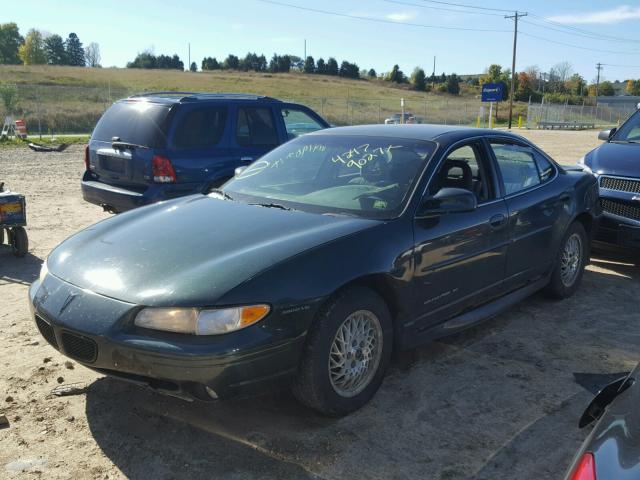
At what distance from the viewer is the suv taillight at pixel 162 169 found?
6898 mm

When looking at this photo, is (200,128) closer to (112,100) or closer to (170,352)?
(170,352)

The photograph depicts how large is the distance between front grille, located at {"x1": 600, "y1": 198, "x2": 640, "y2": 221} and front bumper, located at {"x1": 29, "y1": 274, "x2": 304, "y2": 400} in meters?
4.75

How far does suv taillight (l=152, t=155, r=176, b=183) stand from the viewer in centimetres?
690

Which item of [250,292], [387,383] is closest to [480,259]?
[387,383]

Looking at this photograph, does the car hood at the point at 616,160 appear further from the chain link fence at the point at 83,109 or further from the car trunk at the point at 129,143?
the chain link fence at the point at 83,109

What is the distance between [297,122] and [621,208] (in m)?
4.34

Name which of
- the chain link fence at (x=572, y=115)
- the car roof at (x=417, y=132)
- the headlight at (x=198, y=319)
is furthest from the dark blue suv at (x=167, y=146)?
the chain link fence at (x=572, y=115)

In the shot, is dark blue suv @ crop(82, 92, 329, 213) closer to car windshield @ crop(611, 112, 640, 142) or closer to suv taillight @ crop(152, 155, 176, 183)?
suv taillight @ crop(152, 155, 176, 183)

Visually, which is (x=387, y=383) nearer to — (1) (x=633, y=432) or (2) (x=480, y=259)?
(2) (x=480, y=259)

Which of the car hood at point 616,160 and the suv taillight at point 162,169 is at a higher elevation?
the car hood at point 616,160

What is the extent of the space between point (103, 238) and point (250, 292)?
1.24 meters

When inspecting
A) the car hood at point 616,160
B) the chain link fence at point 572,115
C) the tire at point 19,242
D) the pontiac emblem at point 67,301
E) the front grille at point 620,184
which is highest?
the chain link fence at point 572,115

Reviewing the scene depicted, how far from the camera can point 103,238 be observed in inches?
146

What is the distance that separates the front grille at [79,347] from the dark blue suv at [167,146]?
383 cm
